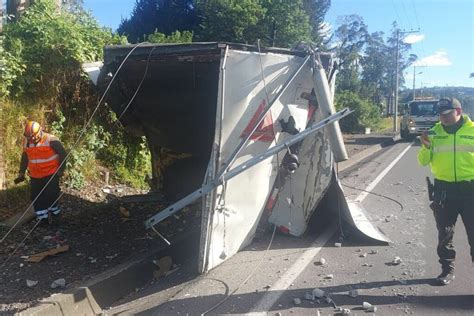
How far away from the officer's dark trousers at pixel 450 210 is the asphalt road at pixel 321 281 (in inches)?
11.3

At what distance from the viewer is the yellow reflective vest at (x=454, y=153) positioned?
4.46m

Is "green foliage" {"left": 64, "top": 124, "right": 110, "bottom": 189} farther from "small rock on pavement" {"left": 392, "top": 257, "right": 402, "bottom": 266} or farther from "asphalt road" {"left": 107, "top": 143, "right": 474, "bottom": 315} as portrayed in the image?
"small rock on pavement" {"left": 392, "top": 257, "right": 402, "bottom": 266}

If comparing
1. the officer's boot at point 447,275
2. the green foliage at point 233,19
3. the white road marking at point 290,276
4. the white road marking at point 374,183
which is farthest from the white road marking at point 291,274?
the green foliage at point 233,19

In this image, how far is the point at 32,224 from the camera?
608cm

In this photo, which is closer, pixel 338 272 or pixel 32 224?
pixel 338 272

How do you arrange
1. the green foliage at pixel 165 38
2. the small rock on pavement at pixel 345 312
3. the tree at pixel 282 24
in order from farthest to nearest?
the tree at pixel 282 24, the green foliage at pixel 165 38, the small rock on pavement at pixel 345 312

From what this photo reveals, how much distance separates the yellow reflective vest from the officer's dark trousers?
3.3 inches

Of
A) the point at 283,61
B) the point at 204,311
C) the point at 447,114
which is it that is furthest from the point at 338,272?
the point at 283,61

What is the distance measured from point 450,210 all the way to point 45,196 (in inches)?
187

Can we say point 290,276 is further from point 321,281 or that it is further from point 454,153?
point 454,153

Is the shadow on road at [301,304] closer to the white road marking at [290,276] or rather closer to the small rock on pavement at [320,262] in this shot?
the white road marking at [290,276]

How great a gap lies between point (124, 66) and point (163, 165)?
2.31m

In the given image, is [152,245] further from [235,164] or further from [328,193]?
[328,193]

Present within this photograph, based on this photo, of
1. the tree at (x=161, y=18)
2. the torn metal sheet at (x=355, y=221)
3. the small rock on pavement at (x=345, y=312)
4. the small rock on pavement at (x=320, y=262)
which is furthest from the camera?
the tree at (x=161, y=18)
